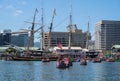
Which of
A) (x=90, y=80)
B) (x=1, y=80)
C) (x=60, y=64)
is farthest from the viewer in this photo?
(x=60, y=64)

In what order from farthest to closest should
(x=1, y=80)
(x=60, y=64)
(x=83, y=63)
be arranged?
1. (x=83, y=63)
2. (x=60, y=64)
3. (x=1, y=80)

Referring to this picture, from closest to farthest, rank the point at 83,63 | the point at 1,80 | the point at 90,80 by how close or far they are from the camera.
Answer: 1. the point at 1,80
2. the point at 90,80
3. the point at 83,63

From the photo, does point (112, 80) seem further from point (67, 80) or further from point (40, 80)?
point (40, 80)

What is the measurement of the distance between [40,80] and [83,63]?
9347cm

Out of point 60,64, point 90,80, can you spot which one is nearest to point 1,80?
point 90,80

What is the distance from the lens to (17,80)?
7256cm

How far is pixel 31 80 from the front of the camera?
73188mm

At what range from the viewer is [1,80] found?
71.2 meters

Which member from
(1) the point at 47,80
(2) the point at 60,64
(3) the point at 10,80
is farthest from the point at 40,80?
(2) the point at 60,64

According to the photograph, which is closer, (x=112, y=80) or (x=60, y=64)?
(x=112, y=80)

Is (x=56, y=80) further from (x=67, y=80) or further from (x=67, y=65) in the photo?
(x=67, y=65)

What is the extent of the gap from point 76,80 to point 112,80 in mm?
7842

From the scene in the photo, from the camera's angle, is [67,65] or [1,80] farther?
[67,65]

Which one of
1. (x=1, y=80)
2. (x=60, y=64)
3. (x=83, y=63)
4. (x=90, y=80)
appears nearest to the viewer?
(x=1, y=80)
